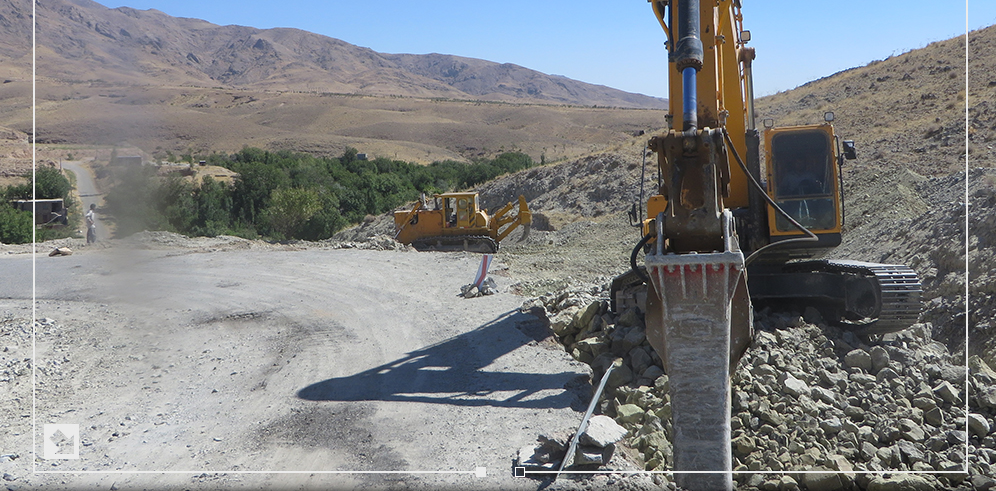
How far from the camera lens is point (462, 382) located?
8.77m

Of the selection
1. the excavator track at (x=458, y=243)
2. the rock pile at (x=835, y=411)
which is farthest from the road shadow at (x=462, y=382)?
the excavator track at (x=458, y=243)

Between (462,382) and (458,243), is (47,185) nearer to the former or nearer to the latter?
(458,243)

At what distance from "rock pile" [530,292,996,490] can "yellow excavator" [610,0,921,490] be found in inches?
29.2

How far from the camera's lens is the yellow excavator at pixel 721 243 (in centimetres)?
539

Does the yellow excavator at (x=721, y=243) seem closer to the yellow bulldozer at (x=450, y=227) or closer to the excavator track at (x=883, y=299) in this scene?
the excavator track at (x=883, y=299)

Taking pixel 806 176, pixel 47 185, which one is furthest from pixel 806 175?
pixel 47 185

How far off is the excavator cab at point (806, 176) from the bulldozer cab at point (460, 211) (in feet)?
49.4

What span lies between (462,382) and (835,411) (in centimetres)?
415

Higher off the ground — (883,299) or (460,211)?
(460,211)

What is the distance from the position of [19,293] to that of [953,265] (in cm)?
1751

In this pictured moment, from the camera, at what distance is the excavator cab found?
372 inches

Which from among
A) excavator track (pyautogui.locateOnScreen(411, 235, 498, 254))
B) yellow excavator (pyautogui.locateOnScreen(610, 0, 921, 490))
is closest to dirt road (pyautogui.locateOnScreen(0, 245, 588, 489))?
yellow excavator (pyautogui.locateOnScreen(610, 0, 921, 490))

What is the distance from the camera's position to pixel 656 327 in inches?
228

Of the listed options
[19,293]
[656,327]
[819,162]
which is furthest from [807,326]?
[19,293]
